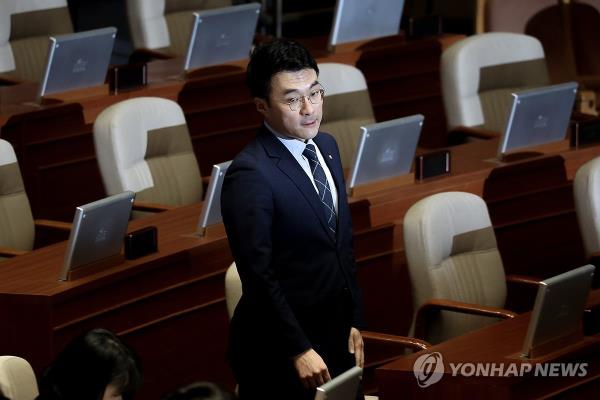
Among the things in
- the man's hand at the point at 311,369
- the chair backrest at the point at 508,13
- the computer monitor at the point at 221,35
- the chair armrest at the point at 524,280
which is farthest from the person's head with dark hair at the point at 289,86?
the chair backrest at the point at 508,13

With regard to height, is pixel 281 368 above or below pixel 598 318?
above

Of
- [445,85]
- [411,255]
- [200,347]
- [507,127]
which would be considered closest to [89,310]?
[200,347]

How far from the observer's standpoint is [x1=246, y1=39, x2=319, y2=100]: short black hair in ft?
8.47

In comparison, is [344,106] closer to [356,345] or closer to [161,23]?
[161,23]

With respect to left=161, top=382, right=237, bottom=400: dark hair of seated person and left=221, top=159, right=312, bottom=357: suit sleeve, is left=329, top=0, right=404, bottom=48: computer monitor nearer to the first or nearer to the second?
left=221, top=159, right=312, bottom=357: suit sleeve

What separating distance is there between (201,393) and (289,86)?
0.76 metres

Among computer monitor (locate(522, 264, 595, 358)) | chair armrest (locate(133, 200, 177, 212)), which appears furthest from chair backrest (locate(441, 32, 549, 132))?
computer monitor (locate(522, 264, 595, 358))

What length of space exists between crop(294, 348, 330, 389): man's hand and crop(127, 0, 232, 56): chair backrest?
3.25 meters

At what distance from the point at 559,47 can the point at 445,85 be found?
1581 millimetres

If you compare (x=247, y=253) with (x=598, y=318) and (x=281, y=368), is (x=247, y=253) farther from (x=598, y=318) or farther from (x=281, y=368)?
(x=598, y=318)

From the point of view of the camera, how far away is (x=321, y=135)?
2785 mm

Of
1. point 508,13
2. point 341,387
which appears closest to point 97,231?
point 341,387

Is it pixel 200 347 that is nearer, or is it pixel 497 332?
pixel 497 332

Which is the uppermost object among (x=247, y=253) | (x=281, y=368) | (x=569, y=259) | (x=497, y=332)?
(x=247, y=253)
